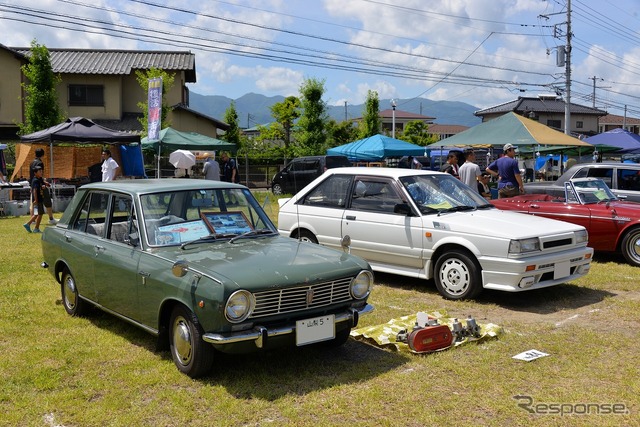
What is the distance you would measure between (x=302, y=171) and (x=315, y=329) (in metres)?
21.0

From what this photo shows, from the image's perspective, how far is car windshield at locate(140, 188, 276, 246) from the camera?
5223 millimetres

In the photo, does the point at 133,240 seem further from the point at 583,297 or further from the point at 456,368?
the point at 583,297

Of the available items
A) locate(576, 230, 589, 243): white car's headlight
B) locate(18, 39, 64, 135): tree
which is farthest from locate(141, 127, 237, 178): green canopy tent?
locate(576, 230, 589, 243): white car's headlight

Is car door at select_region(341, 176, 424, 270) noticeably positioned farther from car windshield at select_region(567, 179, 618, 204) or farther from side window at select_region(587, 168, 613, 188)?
side window at select_region(587, 168, 613, 188)

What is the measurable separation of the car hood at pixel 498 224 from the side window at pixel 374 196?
59cm

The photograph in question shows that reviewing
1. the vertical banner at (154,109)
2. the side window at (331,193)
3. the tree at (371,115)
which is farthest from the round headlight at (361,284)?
the tree at (371,115)

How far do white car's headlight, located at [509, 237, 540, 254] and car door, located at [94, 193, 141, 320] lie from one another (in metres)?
3.94

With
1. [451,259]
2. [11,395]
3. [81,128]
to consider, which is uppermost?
[81,128]

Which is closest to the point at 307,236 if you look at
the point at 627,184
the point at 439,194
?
the point at 439,194

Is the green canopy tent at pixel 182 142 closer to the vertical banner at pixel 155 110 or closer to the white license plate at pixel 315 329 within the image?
the vertical banner at pixel 155 110

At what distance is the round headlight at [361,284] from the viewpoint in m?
4.90

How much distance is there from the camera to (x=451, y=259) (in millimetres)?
7195

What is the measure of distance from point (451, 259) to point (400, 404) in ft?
10.6

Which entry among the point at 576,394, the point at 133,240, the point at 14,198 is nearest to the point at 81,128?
the point at 14,198
